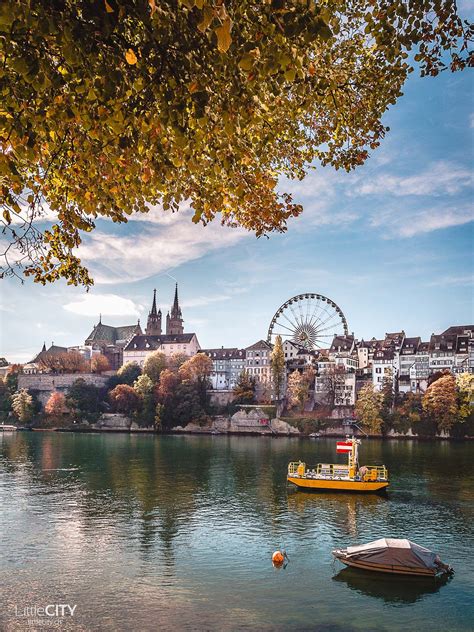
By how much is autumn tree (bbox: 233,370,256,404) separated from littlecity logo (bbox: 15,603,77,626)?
10113 centimetres

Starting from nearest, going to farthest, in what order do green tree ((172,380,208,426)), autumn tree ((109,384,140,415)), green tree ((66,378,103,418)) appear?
1. green tree ((172,380,208,426))
2. autumn tree ((109,384,140,415))
3. green tree ((66,378,103,418))

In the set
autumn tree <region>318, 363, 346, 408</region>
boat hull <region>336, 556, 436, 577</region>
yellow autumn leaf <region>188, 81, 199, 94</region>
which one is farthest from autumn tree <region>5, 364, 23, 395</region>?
yellow autumn leaf <region>188, 81, 199, 94</region>

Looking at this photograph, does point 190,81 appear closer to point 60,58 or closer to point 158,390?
point 60,58

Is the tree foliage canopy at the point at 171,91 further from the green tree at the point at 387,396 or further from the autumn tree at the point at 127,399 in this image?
the autumn tree at the point at 127,399

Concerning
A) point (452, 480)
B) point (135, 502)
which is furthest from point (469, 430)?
point (135, 502)

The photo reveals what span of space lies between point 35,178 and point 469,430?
304 feet

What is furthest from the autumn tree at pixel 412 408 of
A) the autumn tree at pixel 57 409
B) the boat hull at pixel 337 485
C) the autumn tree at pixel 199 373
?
the autumn tree at pixel 57 409

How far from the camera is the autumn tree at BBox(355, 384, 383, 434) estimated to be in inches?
3807

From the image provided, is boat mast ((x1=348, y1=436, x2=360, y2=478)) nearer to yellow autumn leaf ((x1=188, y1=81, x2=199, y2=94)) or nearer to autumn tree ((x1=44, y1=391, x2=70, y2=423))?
yellow autumn leaf ((x1=188, y1=81, x2=199, y2=94))

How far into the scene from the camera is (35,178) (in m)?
8.24

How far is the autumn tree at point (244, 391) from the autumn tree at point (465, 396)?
1693 inches

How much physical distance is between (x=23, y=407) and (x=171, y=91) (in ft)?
423

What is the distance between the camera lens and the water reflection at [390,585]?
768 inches

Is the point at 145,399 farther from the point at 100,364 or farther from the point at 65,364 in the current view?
the point at 100,364
